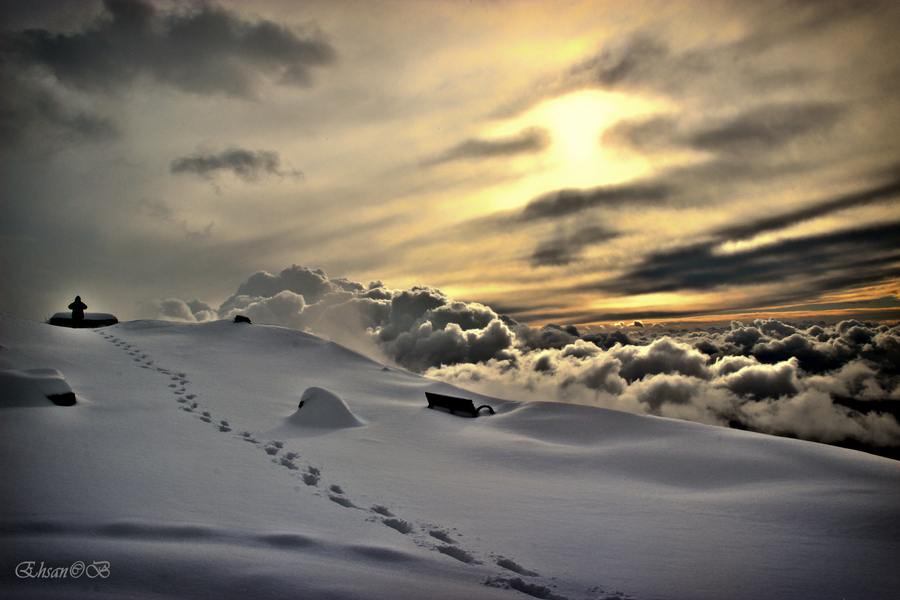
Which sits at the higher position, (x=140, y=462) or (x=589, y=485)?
(x=140, y=462)

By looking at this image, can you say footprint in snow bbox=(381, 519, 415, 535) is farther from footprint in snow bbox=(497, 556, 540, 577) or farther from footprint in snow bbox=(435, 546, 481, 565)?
footprint in snow bbox=(497, 556, 540, 577)

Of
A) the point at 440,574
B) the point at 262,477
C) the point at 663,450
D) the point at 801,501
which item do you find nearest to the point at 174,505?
the point at 262,477

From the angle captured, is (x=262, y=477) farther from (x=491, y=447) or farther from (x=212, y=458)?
(x=491, y=447)

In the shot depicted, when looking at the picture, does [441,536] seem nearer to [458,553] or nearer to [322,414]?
[458,553]

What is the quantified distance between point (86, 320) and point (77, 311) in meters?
0.93

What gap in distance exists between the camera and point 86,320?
1220 inches

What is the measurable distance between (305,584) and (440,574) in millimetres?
1487

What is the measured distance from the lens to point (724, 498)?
8.16 meters

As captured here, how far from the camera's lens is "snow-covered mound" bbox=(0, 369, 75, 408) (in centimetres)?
1007

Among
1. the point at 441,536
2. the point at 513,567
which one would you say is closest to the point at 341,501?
the point at 441,536

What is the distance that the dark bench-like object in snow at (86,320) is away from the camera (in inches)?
1214

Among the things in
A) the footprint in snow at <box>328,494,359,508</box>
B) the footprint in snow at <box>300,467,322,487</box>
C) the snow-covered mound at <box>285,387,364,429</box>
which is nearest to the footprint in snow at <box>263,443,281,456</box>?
the footprint in snow at <box>300,467,322,487</box>

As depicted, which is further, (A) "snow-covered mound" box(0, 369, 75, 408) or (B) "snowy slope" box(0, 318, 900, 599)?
(A) "snow-covered mound" box(0, 369, 75, 408)

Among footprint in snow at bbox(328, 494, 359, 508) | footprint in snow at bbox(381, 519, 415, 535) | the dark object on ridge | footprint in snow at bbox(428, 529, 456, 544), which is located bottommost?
footprint in snow at bbox(428, 529, 456, 544)
